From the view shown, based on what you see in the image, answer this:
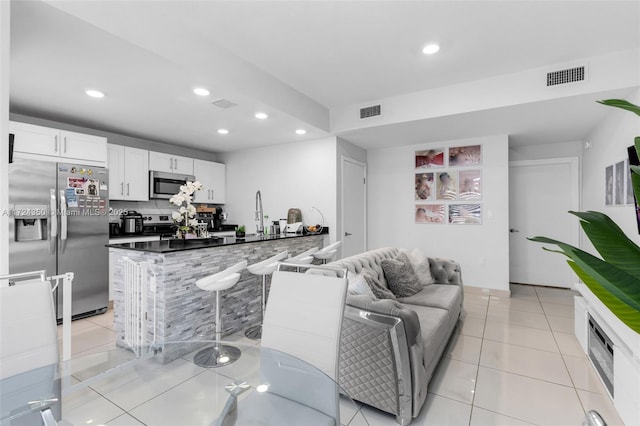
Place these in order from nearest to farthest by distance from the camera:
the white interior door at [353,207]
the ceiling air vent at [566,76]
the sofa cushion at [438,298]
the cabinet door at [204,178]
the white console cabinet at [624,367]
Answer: the white console cabinet at [624,367] → the sofa cushion at [438,298] → the ceiling air vent at [566,76] → the white interior door at [353,207] → the cabinet door at [204,178]

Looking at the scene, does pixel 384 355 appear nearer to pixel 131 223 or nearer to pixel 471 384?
pixel 471 384

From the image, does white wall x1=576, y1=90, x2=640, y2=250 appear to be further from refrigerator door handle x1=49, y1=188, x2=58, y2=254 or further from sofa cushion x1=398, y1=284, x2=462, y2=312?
refrigerator door handle x1=49, y1=188, x2=58, y2=254

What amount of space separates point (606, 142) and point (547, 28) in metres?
2.09

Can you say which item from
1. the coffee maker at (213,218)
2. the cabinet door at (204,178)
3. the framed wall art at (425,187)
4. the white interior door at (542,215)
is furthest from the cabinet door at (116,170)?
the white interior door at (542,215)

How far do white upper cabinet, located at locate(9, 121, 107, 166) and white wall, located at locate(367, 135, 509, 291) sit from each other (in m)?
4.07

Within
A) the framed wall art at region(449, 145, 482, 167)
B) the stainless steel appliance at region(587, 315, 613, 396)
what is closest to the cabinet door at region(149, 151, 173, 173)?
the framed wall art at region(449, 145, 482, 167)

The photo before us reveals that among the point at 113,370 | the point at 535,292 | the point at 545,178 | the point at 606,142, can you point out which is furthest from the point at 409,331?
the point at 545,178

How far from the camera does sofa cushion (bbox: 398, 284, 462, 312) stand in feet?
9.20

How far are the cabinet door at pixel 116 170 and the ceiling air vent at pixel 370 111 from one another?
3.45m

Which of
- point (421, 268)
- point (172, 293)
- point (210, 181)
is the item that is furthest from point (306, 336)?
point (210, 181)

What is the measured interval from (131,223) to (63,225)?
1078mm

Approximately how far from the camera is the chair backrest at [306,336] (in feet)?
4.24

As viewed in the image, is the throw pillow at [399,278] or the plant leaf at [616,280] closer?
the plant leaf at [616,280]

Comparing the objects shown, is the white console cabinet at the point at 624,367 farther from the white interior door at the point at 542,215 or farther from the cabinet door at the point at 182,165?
the cabinet door at the point at 182,165
